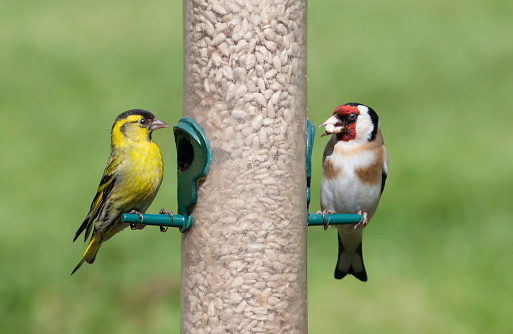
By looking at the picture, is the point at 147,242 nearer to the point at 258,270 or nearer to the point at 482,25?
the point at 258,270

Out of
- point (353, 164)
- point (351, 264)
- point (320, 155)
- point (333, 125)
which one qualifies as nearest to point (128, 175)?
point (333, 125)

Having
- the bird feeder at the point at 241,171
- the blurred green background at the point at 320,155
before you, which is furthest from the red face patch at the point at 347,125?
the blurred green background at the point at 320,155

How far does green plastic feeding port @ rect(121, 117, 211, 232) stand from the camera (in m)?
4.70

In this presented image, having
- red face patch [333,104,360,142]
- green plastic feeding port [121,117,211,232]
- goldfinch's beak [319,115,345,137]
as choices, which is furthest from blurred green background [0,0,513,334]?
green plastic feeding port [121,117,211,232]

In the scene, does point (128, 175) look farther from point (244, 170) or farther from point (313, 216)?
point (313, 216)

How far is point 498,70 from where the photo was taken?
12461mm

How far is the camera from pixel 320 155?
416 inches

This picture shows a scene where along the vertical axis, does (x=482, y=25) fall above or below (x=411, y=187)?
above

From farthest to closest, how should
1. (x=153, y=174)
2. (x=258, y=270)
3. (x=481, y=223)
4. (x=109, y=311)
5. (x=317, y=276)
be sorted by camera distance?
(x=481, y=223) < (x=317, y=276) < (x=109, y=311) < (x=153, y=174) < (x=258, y=270)

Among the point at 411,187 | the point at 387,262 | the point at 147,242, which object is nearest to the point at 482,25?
the point at 411,187

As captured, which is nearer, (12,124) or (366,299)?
(366,299)

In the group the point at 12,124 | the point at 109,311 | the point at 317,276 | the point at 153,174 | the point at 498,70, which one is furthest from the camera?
the point at 498,70

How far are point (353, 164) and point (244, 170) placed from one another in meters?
1.26

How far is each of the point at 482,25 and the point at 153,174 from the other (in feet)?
30.6
